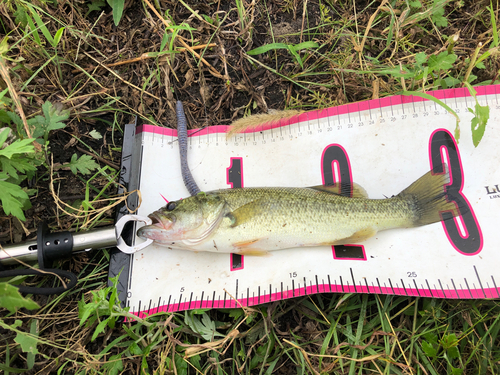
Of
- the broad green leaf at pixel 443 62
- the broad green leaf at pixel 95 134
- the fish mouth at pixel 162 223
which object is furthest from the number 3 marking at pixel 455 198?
the broad green leaf at pixel 95 134

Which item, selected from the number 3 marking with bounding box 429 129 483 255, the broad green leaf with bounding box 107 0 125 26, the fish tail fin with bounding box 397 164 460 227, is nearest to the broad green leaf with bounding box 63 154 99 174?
the broad green leaf with bounding box 107 0 125 26

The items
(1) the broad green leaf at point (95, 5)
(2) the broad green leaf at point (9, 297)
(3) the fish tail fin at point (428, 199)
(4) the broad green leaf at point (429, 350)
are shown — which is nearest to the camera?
(2) the broad green leaf at point (9, 297)

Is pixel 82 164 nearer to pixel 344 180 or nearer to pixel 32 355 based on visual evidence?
pixel 32 355

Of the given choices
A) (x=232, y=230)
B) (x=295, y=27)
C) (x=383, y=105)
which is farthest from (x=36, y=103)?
(x=383, y=105)

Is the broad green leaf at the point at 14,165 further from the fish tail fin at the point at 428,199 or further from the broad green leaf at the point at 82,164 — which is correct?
the fish tail fin at the point at 428,199

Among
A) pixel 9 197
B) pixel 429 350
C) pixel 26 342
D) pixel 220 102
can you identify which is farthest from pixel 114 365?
pixel 220 102

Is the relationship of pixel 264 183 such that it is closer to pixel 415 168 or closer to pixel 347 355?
pixel 415 168

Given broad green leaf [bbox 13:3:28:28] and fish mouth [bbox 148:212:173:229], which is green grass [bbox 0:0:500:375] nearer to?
broad green leaf [bbox 13:3:28:28]
